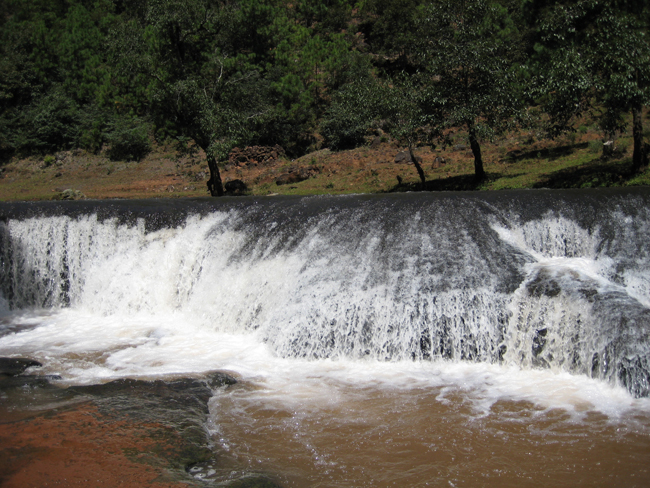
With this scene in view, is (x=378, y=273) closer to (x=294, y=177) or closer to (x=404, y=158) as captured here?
(x=404, y=158)

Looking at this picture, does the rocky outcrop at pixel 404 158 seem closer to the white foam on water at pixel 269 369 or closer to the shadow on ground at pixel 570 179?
the shadow on ground at pixel 570 179

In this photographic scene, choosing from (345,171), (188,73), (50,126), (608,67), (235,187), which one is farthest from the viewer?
(50,126)

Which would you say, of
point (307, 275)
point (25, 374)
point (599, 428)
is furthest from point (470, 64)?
point (25, 374)

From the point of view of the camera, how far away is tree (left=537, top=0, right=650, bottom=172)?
45.5 feet

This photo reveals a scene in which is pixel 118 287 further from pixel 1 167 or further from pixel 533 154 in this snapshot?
pixel 1 167

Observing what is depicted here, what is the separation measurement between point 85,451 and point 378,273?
5818 mm

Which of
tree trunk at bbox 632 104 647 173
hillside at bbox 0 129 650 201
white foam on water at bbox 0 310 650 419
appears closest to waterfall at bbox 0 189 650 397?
white foam on water at bbox 0 310 650 419

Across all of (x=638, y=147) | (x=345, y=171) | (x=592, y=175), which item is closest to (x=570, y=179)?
(x=592, y=175)

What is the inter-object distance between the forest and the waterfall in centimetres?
640

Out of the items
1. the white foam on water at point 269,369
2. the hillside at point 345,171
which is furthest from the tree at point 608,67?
the white foam on water at point 269,369

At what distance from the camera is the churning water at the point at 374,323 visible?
5609 mm

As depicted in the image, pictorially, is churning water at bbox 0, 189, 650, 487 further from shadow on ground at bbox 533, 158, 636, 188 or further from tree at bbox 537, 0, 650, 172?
shadow on ground at bbox 533, 158, 636, 188

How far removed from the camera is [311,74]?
32531mm

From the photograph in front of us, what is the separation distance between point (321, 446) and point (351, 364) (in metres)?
2.89
